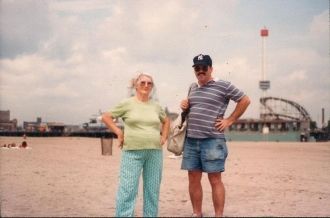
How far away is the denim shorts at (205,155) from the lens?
15.2 feet

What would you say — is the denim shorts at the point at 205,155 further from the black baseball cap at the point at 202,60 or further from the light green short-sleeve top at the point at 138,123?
the black baseball cap at the point at 202,60

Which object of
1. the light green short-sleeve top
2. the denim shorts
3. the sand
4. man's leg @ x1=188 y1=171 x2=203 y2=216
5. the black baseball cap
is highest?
the black baseball cap

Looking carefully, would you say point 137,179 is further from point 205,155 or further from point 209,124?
point 209,124

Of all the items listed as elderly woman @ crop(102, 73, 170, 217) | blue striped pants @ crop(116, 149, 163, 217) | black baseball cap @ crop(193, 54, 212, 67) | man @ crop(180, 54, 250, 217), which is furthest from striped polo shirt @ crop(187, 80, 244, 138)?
blue striped pants @ crop(116, 149, 163, 217)

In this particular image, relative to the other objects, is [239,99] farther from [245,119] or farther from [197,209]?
[245,119]

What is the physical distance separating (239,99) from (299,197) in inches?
104

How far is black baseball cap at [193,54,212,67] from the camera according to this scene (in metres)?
4.75

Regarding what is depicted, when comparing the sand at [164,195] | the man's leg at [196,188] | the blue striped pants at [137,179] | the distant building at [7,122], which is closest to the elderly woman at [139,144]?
the blue striped pants at [137,179]

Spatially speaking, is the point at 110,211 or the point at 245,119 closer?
the point at 110,211

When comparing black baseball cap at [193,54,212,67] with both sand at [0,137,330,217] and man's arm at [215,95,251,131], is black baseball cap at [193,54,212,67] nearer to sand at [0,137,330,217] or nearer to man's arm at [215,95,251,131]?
man's arm at [215,95,251,131]

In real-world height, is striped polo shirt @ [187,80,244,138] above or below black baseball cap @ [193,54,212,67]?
below

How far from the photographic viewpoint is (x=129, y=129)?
14.4ft

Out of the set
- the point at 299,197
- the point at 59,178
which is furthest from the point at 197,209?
the point at 59,178

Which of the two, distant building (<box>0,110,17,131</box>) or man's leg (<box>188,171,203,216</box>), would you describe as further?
distant building (<box>0,110,17,131</box>)
